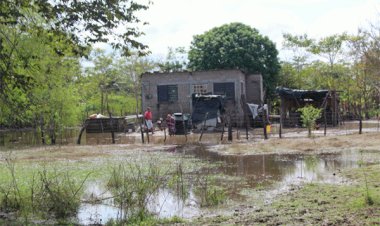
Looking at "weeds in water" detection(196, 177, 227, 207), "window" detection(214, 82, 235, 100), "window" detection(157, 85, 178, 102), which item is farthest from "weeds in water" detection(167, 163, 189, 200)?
"window" detection(157, 85, 178, 102)

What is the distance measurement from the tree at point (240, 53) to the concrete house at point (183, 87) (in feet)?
14.3

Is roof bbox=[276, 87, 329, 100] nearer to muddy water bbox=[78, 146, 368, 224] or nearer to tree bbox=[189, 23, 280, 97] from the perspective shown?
tree bbox=[189, 23, 280, 97]

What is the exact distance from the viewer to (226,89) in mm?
35469

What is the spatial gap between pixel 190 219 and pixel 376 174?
209 inches

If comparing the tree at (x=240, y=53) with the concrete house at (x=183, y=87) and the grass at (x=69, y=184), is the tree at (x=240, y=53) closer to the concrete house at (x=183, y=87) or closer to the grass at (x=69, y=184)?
the concrete house at (x=183, y=87)

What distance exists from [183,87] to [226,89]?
3432 mm

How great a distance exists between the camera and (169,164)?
14.9m

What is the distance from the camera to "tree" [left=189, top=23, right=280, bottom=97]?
4088cm

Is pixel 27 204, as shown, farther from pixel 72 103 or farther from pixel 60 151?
pixel 72 103

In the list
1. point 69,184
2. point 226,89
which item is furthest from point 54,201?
point 226,89

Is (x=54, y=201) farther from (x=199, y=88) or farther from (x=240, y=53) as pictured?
(x=240, y=53)

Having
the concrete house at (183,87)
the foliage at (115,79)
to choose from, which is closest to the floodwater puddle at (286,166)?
the concrete house at (183,87)

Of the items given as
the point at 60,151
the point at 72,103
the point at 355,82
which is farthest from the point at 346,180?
the point at 355,82

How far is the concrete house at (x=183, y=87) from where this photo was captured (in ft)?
115
